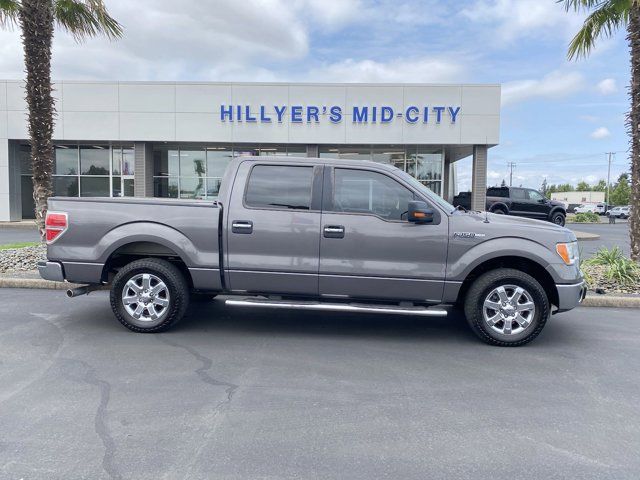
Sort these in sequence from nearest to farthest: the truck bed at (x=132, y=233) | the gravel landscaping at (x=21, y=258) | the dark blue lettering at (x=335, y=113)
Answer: the truck bed at (x=132, y=233), the gravel landscaping at (x=21, y=258), the dark blue lettering at (x=335, y=113)

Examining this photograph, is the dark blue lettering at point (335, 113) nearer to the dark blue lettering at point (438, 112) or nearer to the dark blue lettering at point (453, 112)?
the dark blue lettering at point (438, 112)

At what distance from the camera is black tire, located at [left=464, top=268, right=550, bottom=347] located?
5141 mm

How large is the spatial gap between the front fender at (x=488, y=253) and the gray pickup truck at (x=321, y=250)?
0.04 feet

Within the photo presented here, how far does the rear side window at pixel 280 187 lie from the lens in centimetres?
546

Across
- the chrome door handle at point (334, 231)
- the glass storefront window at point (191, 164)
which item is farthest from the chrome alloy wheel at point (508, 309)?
the glass storefront window at point (191, 164)

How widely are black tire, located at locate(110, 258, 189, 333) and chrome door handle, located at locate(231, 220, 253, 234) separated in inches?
34.7

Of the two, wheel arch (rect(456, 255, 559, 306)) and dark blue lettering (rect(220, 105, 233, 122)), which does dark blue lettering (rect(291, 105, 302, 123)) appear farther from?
wheel arch (rect(456, 255, 559, 306))

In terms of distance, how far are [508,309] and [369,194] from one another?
1981 mm

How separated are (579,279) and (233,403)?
13.1 feet

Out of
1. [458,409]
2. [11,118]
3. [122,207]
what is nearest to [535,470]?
[458,409]

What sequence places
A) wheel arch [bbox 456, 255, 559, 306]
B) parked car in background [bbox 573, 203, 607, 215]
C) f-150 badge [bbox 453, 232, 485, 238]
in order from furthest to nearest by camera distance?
parked car in background [bbox 573, 203, 607, 215] < wheel arch [bbox 456, 255, 559, 306] < f-150 badge [bbox 453, 232, 485, 238]

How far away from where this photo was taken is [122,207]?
18.1ft

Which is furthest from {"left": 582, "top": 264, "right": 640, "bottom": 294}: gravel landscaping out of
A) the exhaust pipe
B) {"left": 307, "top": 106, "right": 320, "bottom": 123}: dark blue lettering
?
{"left": 307, "top": 106, "right": 320, "bottom": 123}: dark blue lettering

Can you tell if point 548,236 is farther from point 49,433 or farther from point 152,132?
point 152,132
